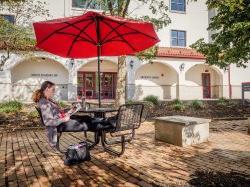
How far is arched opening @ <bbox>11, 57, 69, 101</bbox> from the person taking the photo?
2153cm

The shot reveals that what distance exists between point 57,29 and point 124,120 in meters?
2.39

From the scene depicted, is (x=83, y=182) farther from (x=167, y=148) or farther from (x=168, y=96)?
(x=168, y=96)

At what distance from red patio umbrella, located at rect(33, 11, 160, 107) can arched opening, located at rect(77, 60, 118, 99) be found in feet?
57.1

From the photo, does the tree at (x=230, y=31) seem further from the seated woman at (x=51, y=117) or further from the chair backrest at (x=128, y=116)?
the seated woman at (x=51, y=117)

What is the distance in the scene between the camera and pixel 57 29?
592cm

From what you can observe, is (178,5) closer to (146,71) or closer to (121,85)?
(146,71)

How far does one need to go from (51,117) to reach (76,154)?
842 millimetres

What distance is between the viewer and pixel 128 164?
17.1ft

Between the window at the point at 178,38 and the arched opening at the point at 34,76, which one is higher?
the window at the point at 178,38

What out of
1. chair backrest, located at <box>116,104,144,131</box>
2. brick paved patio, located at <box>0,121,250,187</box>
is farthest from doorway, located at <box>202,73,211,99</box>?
chair backrest, located at <box>116,104,144,131</box>

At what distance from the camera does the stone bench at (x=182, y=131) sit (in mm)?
6746

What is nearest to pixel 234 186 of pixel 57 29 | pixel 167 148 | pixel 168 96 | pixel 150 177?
pixel 150 177

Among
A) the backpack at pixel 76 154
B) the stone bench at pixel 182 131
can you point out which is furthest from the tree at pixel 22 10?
the backpack at pixel 76 154

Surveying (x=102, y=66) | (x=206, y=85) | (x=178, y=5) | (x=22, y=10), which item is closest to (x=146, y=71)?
(x=102, y=66)
